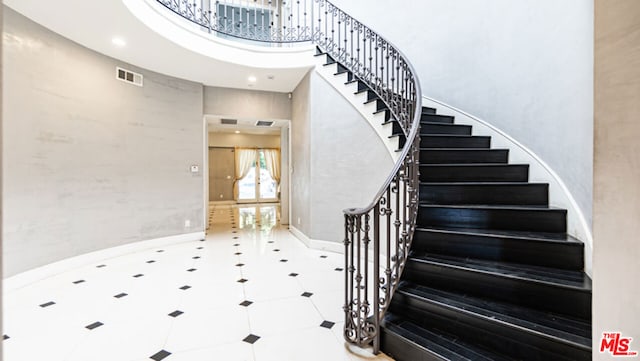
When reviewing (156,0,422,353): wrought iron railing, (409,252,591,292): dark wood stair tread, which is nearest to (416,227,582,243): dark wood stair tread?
(409,252,591,292): dark wood stair tread

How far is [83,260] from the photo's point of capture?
4.24 m

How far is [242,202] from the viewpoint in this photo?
11.7 m

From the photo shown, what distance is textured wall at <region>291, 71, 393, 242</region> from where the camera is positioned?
14.6ft

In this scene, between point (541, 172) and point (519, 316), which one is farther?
point (541, 172)

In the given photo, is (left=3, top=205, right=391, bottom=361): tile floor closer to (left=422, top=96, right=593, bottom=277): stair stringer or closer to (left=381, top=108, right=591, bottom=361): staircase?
(left=381, top=108, right=591, bottom=361): staircase

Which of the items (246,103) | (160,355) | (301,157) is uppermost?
(246,103)

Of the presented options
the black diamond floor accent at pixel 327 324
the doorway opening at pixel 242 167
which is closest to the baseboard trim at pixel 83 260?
the black diamond floor accent at pixel 327 324

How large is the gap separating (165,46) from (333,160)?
2968 millimetres

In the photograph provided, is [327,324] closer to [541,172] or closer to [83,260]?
[541,172]

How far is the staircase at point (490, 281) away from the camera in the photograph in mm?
1740

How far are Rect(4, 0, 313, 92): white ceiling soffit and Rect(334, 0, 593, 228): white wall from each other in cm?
191

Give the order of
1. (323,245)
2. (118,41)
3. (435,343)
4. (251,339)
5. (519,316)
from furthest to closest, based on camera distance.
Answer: (323,245) < (118,41) < (251,339) < (435,343) < (519,316)

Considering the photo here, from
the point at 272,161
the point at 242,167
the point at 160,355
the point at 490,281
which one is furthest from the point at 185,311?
the point at 272,161

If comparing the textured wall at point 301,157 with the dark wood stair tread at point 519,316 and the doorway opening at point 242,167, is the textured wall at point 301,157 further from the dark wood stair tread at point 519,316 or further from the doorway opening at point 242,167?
the doorway opening at point 242,167
